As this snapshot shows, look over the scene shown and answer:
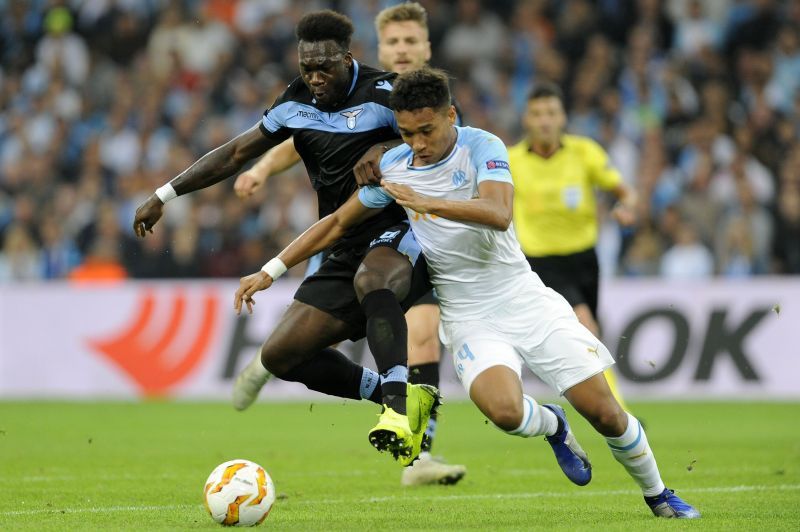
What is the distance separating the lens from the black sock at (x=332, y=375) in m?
7.12

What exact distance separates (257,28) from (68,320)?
242 inches

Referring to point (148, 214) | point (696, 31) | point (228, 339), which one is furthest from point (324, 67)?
point (696, 31)

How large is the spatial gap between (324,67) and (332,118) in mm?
343

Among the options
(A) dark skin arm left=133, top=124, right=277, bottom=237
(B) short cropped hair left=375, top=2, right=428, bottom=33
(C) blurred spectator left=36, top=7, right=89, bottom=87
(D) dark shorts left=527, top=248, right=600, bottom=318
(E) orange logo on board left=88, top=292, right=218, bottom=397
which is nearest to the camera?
(A) dark skin arm left=133, top=124, right=277, bottom=237

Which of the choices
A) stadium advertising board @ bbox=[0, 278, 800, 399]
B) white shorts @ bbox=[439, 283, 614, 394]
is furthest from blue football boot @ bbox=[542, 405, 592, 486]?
stadium advertising board @ bbox=[0, 278, 800, 399]

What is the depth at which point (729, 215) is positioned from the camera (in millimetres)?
15062

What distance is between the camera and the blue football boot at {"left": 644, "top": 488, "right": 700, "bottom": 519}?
616cm

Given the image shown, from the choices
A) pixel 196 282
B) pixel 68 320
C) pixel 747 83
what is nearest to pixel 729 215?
pixel 747 83

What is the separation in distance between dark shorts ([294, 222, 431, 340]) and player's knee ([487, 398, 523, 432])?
29.8 inches

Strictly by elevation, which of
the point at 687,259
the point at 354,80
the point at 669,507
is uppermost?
the point at 354,80

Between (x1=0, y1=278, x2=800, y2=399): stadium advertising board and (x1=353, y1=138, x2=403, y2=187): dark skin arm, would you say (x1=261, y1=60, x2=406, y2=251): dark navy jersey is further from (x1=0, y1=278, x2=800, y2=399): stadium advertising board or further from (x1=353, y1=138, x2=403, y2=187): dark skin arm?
(x1=0, y1=278, x2=800, y2=399): stadium advertising board

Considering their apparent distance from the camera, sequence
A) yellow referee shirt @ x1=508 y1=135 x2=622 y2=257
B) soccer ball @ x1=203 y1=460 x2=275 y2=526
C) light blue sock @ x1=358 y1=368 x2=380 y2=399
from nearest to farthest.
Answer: soccer ball @ x1=203 y1=460 x2=275 y2=526 → light blue sock @ x1=358 y1=368 x2=380 y2=399 → yellow referee shirt @ x1=508 y1=135 x2=622 y2=257

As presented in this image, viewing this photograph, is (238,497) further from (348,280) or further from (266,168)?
(266,168)

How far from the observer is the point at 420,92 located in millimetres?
6012
